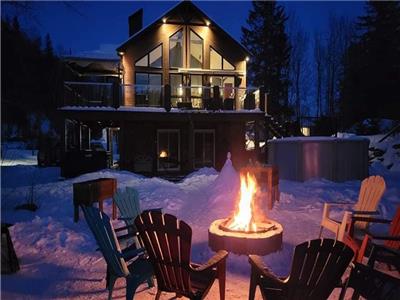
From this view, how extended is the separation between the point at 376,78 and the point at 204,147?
1301 centimetres

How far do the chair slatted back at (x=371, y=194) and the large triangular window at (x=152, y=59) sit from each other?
15.8m

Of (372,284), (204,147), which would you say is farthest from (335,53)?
(372,284)

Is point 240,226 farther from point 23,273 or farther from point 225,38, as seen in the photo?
point 225,38

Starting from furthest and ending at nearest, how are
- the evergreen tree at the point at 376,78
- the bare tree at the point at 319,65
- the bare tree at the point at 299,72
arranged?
the bare tree at the point at 299,72 → the bare tree at the point at 319,65 → the evergreen tree at the point at 376,78

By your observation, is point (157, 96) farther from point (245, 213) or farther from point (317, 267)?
point (317, 267)

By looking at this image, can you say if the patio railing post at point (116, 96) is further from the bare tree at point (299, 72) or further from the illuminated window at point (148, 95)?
the bare tree at point (299, 72)

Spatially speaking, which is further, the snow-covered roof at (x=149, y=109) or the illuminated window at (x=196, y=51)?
the illuminated window at (x=196, y=51)

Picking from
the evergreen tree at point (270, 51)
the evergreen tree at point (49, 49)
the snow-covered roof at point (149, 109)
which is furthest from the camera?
the evergreen tree at point (49, 49)

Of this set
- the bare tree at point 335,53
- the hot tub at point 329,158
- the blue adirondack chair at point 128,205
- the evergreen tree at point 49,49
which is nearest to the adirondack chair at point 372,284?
the blue adirondack chair at point 128,205

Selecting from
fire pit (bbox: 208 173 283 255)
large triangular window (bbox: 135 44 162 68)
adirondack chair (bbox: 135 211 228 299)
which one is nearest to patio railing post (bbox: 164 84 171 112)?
large triangular window (bbox: 135 44 162 68)

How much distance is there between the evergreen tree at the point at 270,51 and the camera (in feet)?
123

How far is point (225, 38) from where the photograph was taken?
68.2 feet

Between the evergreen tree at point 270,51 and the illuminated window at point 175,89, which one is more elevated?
the evergreen tree at point 270,51

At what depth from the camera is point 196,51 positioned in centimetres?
2059
